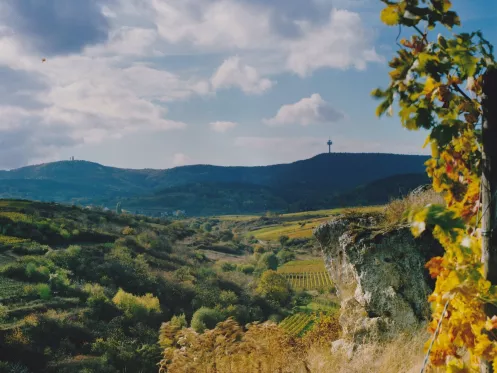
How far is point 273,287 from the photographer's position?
181 feet

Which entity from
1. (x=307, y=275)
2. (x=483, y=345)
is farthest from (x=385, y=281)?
(x=307, y=275)

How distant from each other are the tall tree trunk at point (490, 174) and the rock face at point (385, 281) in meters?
6.32

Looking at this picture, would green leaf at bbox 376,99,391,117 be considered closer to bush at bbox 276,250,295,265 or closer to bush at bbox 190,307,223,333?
bush at bbox 190,307,223,333

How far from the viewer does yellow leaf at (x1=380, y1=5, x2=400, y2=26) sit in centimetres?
211

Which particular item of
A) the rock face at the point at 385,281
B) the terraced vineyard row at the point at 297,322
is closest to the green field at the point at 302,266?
the terraced vineyard row at the point at 297,322

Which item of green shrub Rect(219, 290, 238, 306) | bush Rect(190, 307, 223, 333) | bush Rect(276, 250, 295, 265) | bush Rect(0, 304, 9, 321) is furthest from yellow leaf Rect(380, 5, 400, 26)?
bush Rect(276, 250, 295, 265)

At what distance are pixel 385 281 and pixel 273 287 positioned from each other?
156ft

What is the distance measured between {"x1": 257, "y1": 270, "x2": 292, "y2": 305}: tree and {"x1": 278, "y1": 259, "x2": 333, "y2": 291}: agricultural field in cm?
1124

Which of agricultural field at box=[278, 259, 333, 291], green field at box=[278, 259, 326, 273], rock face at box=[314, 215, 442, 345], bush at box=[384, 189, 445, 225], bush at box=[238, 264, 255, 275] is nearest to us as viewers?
rock face at box=[314, 215, 442, 345]

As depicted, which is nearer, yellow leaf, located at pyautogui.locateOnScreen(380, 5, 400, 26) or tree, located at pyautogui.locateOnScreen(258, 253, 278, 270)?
yellow leaf, located at pyautogui.locateOnScreen(380, 5, 400, 26)

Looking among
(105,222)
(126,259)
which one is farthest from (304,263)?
(126,259)

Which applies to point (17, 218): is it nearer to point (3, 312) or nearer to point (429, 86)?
point (3, 312)

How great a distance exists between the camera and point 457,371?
8.83 ft

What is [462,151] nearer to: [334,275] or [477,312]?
[477,312]
